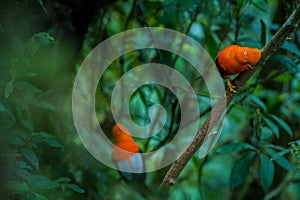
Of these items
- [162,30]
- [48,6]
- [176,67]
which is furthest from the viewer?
[176,67]

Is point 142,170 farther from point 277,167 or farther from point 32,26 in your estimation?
point 277,167

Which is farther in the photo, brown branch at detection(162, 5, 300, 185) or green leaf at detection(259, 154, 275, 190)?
green leaf at detection(259, 154, 275, 190)

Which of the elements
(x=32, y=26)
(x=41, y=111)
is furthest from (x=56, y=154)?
(x=32, y=26)

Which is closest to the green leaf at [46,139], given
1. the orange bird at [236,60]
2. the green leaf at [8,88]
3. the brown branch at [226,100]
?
the green leaf at [8,88]

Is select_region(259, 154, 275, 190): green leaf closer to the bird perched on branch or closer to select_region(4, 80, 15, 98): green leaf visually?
the bird perched on branch

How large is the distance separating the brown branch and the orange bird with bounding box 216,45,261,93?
0.05 feet

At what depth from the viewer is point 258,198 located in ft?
8.25

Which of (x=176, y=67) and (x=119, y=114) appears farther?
(x=176, y=67)

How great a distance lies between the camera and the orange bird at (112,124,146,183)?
5.66ft

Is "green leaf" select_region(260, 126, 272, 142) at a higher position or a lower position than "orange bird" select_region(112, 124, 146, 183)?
higher

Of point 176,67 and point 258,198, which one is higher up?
A: point 176,67

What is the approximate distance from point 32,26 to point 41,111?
0.29 meters

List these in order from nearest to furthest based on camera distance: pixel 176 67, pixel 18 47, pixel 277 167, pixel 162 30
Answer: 1. pixel 18 47
2. pixel 162 30
3. pixel 176 67
4. pixel 277 167

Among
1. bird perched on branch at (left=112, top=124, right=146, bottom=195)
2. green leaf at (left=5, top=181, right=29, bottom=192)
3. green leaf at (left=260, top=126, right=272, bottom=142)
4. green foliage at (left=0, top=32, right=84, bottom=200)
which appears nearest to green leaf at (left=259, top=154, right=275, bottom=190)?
green leaf at (left=260, top=126, right=272, bottom=142)
